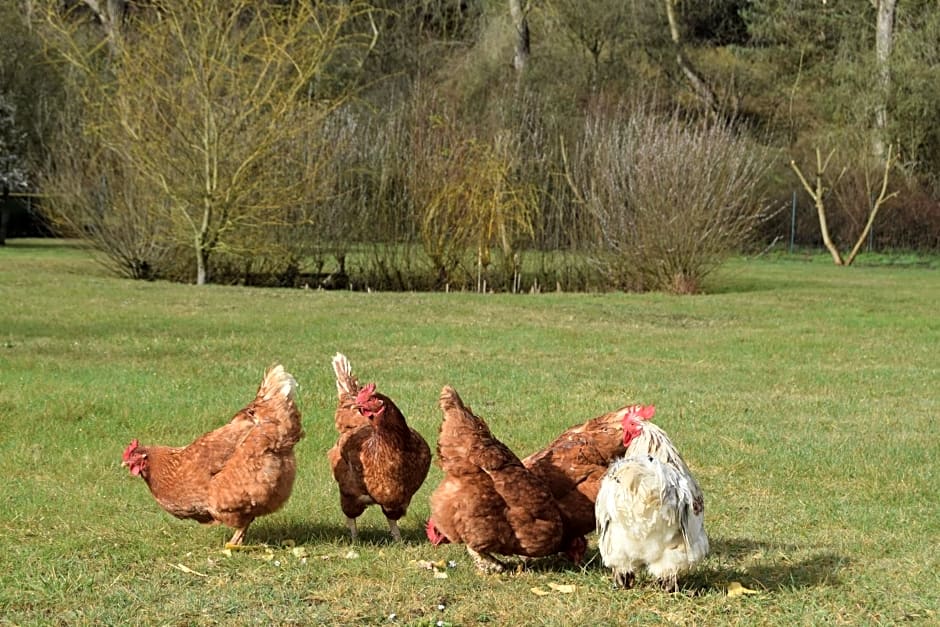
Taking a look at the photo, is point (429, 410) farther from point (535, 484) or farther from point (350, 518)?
point (535, 484)

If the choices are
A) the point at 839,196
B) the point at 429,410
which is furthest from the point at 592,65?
the point at 429,410

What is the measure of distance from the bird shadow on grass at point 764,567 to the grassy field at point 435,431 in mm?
18

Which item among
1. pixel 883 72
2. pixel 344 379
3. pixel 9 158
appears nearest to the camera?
pixel 344 379

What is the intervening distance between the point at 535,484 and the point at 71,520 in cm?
295

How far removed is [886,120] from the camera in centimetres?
4406

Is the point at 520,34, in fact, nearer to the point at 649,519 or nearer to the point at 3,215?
the point at 3,215

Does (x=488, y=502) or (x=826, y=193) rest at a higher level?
(x=826, y=193)

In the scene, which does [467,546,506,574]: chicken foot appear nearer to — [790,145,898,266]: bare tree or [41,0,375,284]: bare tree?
[41,0,375,284]: bare tree

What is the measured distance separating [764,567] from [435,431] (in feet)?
13.5

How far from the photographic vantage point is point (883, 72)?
43.7 meters

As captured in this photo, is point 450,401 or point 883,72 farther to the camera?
point 883,72

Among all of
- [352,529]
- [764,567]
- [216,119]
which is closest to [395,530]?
[352,529]

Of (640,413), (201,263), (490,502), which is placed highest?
(201,263)

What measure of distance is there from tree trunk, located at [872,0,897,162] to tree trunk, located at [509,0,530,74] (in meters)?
13.0
